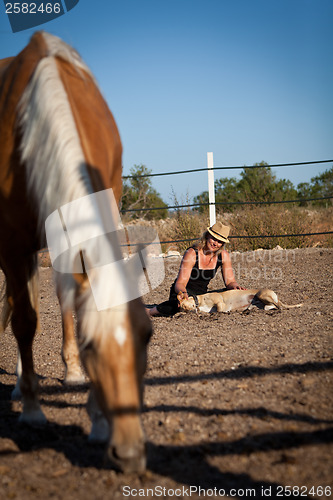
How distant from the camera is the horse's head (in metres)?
1.59

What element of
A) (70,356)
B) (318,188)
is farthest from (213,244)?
(318,188)

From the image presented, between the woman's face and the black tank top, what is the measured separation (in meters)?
0.27

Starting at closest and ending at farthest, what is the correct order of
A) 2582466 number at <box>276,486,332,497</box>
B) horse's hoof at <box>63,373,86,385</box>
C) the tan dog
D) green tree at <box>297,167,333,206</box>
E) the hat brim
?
2582466 number at <box>276,486,332,497</box> → horse's hoof at <box>63,373,86,385</box> → the hat brim → the tan dog → green tree at <box>297,167,333,206</box>

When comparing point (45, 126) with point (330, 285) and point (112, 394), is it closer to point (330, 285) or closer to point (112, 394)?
point (112, 394)

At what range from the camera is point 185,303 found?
17.2 feet

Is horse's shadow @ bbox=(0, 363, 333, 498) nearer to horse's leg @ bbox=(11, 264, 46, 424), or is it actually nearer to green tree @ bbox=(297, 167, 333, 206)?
horse's leg @ bbox=(11, 264, 46, 424)

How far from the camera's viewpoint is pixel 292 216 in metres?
10.3

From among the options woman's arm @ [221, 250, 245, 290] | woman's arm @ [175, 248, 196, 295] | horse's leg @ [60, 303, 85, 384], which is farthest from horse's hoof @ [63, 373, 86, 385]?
woman's arm @ [221, 250, 245, 290]

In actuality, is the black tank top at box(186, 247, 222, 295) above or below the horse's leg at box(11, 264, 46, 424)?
below

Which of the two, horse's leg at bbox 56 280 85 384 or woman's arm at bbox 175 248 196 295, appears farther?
woman's arm at bbox 175 248 196 295

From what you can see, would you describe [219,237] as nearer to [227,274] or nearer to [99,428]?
[227,274]

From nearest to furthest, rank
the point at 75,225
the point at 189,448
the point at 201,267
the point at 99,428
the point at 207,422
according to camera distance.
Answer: the point at 75,225
the point at 189,448
the point at 99,428
the point at 207,422
the point at 201,267

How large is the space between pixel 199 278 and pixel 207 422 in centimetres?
330

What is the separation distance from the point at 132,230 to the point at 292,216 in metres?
3.83
